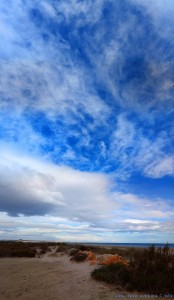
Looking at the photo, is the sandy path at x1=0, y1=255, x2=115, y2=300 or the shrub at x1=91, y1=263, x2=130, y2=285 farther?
the shrub at x1=91, y1=263, x2=130, y2=285

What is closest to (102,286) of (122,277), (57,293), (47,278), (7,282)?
(122,277)

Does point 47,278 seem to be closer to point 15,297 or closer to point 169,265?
point 15,297

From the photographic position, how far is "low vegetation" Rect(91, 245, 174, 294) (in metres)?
8.86

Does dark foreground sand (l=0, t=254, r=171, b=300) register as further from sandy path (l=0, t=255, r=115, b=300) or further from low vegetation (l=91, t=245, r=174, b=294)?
low vegetation (l=91, t=245, r=174, b=294)

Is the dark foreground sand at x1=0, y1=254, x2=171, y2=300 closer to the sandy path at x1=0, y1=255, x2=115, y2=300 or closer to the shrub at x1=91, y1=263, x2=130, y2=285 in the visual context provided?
the sandy path at x1=0, y1=255, x2=115, y2=300

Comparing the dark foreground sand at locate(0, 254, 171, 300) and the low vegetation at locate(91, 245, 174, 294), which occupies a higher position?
the low vegetation at locate(91, 245, 174, 294)

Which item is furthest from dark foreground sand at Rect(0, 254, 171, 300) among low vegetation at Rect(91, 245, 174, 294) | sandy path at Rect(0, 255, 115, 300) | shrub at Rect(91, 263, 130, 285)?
low vegetation at Rect(91, 245, 174, 294)

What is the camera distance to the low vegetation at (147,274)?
8859 mm

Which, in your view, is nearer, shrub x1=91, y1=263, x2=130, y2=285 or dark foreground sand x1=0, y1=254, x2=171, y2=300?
dark foreground sand x1=0, y1=254, x2=171, y2=300

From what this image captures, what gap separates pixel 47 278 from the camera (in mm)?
12141

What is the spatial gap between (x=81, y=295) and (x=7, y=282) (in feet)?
14.3

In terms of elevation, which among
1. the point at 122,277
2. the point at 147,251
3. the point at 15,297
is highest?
the point at 147,251

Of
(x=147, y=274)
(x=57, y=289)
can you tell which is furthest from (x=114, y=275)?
(x=57, y=289)

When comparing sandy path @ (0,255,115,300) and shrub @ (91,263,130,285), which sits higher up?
shrub @ (91,263,130,285)
